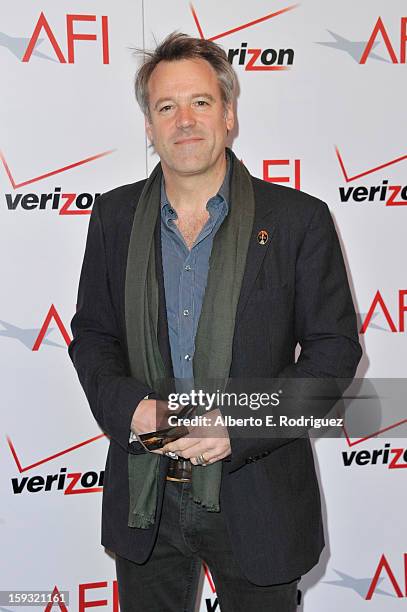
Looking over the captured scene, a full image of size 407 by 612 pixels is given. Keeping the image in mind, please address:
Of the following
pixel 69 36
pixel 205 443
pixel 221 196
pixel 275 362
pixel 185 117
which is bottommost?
pixel 205 443

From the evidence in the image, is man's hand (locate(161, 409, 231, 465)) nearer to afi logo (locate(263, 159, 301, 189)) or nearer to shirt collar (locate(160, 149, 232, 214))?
shirt collar (locate(160, 149, 232, 214))

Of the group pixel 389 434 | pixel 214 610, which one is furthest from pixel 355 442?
pixel 214 610

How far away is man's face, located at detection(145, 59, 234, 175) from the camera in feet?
5.92

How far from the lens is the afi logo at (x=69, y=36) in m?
2.46

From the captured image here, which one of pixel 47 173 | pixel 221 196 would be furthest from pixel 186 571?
pixel 47 173

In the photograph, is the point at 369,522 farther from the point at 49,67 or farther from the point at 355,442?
the point at 49,67

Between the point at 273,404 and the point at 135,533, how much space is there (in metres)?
0.49

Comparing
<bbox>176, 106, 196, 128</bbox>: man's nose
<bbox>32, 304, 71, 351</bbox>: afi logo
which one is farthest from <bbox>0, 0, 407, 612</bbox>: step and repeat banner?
<bbox>176, 106, 196, 128</bbox>: man's nose

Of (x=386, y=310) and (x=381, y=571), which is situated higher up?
(x=386, y=310)

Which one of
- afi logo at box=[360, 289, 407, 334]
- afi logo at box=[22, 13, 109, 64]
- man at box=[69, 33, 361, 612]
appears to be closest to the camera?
man at box=[69, 33, 361, 612]

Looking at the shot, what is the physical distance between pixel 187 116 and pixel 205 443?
2.58 feet

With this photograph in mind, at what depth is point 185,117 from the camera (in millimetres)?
1809

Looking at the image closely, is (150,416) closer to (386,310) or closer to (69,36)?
(386,310)

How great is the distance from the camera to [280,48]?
8.44ft
